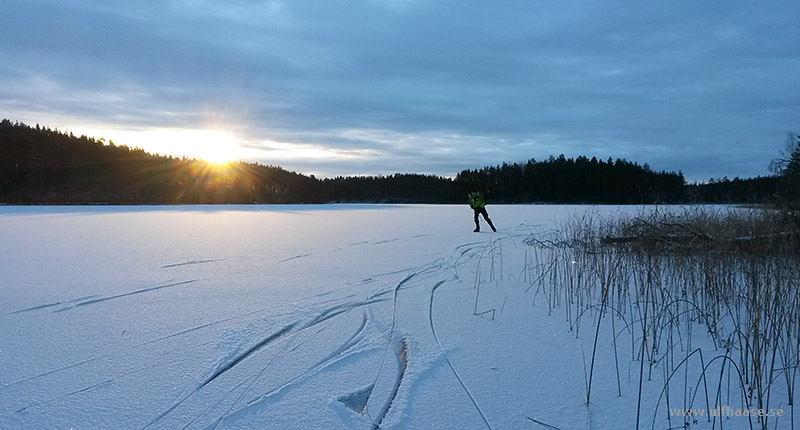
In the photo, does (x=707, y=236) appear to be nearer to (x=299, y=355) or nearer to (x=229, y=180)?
(x=299, y=355)

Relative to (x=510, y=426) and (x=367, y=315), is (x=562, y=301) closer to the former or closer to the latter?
(x=367, y=315)

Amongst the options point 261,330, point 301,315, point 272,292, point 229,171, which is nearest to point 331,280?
point 272,292

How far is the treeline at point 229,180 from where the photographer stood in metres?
65.1

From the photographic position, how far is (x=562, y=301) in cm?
482

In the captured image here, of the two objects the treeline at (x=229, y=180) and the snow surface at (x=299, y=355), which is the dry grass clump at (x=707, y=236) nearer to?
the snow surface at (x=299, y=355)

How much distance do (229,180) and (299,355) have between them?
88.7 meters

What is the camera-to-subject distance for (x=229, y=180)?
8544 centimetres

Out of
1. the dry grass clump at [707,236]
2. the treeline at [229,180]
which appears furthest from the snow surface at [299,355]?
the treeline at [229,180]

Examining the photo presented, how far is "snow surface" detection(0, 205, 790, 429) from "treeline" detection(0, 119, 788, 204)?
59159 millimetres

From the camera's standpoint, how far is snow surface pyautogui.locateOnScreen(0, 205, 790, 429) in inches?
88.6

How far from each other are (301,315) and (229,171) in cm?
9152

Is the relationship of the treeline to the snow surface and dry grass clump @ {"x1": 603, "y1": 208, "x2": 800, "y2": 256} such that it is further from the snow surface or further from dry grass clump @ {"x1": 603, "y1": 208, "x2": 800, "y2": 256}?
the snow surface

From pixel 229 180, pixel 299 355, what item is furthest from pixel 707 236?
pixel 229 180

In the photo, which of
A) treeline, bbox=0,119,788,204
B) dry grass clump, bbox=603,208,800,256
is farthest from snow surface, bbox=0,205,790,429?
treeline, bbox=0,119,788,204
